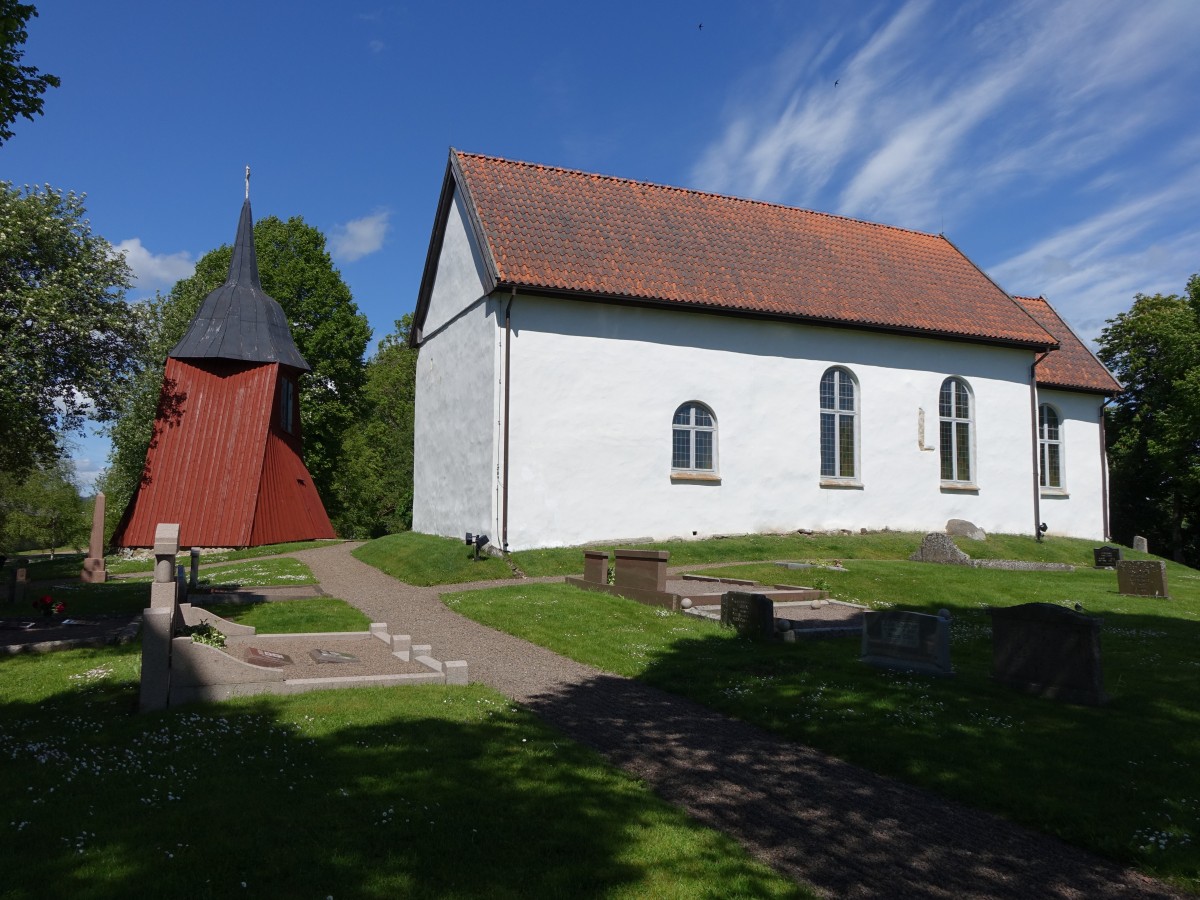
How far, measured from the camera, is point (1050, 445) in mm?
29688

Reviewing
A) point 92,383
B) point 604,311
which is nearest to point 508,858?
point 604,311

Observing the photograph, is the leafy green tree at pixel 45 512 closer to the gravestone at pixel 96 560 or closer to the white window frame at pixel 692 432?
the gravestone at pixel 96 560

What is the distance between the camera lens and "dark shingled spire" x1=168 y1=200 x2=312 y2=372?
2770 cm

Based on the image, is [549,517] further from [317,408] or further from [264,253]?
[264,253]

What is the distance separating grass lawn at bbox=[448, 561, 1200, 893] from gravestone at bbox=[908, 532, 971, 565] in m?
5.30

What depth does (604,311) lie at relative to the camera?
2200cm

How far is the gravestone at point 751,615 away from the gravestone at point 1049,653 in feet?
9.58

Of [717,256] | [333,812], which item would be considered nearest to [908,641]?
[333,812]

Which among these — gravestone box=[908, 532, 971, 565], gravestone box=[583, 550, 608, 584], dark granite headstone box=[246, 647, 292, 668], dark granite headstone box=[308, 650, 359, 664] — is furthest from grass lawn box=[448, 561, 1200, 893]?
gravestone box=[908, 532, 971, 565]

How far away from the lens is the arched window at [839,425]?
25.0 metres

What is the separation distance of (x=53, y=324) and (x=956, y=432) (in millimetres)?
26871

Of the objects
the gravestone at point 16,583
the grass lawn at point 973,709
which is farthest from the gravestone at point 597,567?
the gravestone at point 16,583

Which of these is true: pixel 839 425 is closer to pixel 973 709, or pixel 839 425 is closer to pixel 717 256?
pixel 717 256

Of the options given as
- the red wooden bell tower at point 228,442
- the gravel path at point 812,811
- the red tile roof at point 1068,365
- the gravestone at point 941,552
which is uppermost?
the red tile roof at point 1068,365
